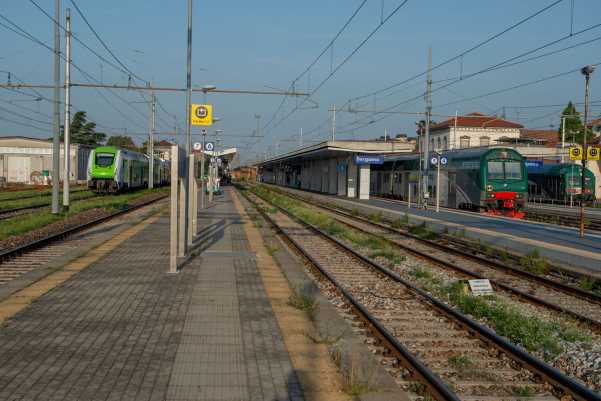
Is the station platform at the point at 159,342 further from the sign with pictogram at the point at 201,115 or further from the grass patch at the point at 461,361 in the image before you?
the sign with pictogram at the point at 201,115

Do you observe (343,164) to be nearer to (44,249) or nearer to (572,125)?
(44,249)

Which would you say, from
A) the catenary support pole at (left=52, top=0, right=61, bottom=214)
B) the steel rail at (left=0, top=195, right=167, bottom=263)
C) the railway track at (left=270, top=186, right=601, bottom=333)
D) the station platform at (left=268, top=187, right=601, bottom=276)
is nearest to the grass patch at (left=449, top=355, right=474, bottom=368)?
the railway track at (left=270, top=186, right=601, bottom=333)

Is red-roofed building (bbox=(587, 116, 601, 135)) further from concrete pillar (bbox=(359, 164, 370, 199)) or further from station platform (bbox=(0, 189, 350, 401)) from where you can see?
station platform (bbox=(0, 189, 350, 401))

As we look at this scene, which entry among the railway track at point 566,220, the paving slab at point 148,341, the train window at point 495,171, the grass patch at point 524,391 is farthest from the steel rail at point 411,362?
the train window at point 495,171

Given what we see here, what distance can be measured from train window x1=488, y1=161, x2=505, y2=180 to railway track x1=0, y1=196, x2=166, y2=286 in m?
17.4

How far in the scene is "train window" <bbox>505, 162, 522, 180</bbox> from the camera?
30719mm

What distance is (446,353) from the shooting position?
22.4 ft

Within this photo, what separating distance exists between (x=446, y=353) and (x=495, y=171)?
24.8m

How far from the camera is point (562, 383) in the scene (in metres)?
5.64

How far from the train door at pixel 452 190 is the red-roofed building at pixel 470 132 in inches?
1854

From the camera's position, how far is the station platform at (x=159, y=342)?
5258 millimetres

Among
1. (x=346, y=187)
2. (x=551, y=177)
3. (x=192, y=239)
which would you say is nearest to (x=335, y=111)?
(x=346, y=187)

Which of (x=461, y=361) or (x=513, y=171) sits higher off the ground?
(x=513, y=171)

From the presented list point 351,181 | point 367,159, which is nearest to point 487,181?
point 367,159
